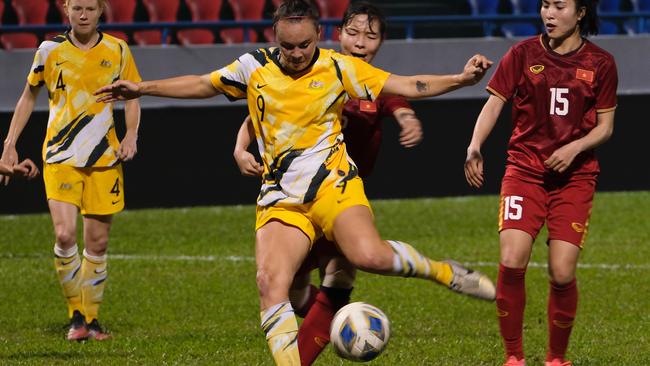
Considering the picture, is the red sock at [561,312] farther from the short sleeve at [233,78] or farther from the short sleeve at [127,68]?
the short sleeve at [127,68]

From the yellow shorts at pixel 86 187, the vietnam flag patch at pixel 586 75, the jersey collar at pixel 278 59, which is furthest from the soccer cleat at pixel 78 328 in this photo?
the vietnam flag patch at pixel 586 75

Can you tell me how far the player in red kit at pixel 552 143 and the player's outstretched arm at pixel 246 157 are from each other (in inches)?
42.1

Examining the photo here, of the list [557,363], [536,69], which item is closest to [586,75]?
[536,69]

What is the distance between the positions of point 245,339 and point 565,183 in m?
2.48

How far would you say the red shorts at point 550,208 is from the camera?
21.8 ft

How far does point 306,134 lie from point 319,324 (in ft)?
3.63

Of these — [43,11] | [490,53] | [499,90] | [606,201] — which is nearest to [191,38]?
[43,11]

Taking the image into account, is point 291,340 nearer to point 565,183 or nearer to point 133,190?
point 565,183

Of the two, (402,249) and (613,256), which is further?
(613,256)

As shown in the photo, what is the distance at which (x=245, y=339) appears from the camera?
822cm

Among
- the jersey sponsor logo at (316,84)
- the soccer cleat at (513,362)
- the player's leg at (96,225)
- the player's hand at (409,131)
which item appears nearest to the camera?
the player's hand at (409,131)

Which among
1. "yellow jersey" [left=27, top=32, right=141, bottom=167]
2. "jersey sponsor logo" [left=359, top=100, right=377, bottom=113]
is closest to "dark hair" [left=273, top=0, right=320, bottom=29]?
"jersey sponsor logo" [left=359, top=100, right=377, bottom=113]

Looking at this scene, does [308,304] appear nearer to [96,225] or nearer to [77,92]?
[96,225]

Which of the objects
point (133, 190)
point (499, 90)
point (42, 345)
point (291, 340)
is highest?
point (499, 90)
